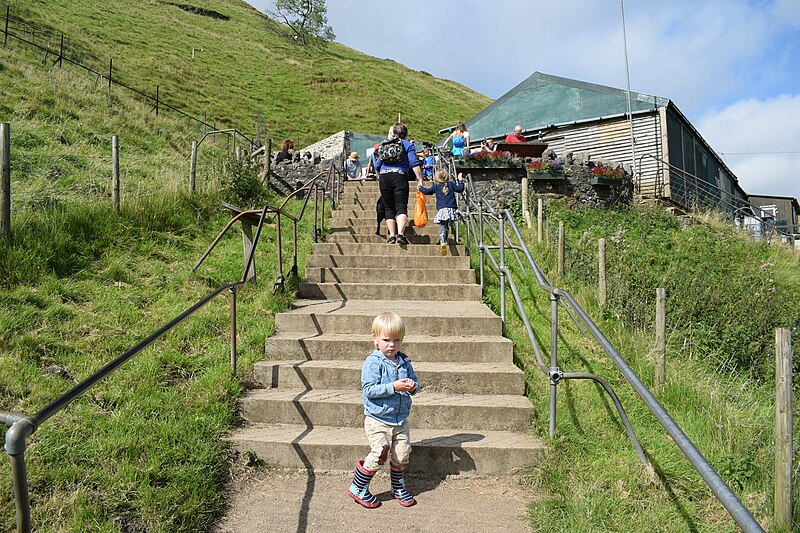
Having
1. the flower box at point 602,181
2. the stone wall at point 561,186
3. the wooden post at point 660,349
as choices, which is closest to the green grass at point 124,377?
the wooden post at point 660,349

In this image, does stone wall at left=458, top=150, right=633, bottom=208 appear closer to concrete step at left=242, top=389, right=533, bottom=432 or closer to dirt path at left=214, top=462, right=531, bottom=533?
concrete step at left=242, top=389, right=533, bottom=432

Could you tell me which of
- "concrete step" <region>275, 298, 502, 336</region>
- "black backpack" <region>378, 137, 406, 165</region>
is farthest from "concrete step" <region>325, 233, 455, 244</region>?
"concrete step" <region>275, 298, 502, 336</region>

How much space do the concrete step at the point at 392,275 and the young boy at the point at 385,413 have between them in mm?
3168

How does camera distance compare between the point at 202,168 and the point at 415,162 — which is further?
the point at 202,168

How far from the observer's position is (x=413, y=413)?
4020 millimetres

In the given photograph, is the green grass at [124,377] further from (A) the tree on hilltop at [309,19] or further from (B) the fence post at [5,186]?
(A) the tree on hilltop at [309,19]

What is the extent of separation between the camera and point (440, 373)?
4379 millimetres

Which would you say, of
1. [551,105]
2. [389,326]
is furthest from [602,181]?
[389,326]

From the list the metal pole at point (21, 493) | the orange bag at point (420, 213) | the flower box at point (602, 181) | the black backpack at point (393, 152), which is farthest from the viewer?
the flower box at point (602, 181)

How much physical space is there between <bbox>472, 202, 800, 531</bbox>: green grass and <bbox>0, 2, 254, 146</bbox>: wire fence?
17.6m

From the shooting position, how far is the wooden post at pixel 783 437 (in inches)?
119

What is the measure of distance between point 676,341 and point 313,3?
2512 inches

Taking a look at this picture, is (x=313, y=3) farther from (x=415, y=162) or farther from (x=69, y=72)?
(x=415, y=162)

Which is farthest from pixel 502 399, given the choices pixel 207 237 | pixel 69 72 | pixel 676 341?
pixel 69 72
